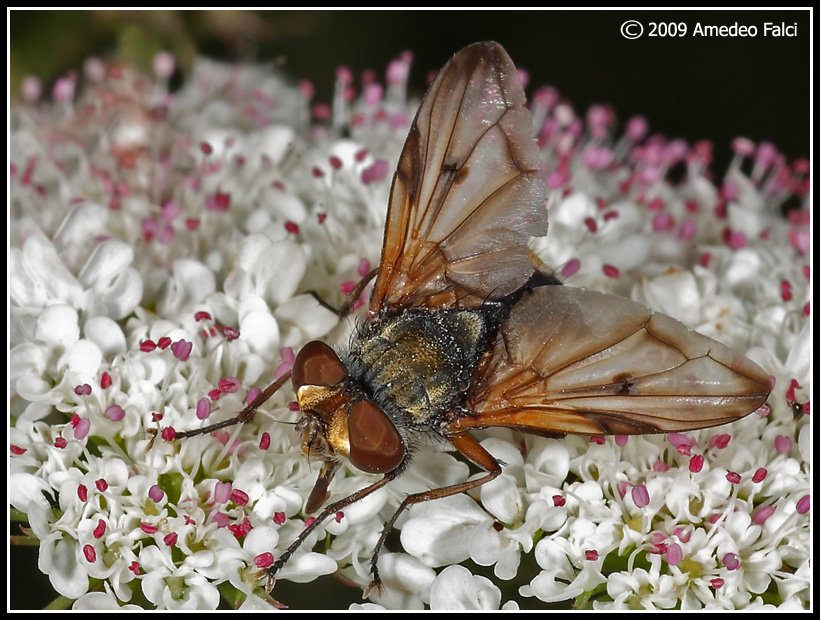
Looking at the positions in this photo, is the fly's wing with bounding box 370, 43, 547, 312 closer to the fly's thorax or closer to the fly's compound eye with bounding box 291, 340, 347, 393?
the fly's thorax

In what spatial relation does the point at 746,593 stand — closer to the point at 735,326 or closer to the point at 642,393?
the point at 642,393

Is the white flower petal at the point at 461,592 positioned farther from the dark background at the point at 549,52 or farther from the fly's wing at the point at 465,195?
the dark background at the point at 549,52

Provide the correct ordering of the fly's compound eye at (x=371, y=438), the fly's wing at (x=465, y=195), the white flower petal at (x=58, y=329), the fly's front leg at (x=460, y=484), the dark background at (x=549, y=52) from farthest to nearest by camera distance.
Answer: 1. the dark background at (x=549, y=52)
2. the white flower petal at (x=58, y=329)
3. the fly's wing at (x=465, y=195)
4. the fly's front leg at (x=460, y=484)
5. the fly's compound eye at (x=371, y=438)

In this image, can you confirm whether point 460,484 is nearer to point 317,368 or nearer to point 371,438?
point 371,438

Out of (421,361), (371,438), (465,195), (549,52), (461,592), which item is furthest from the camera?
(549,52)

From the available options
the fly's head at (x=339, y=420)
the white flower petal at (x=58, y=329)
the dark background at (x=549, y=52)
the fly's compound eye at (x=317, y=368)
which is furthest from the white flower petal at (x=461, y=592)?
the dark background at (x=549, y=52)

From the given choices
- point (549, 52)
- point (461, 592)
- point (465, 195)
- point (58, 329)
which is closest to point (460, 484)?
point (461, 592)
